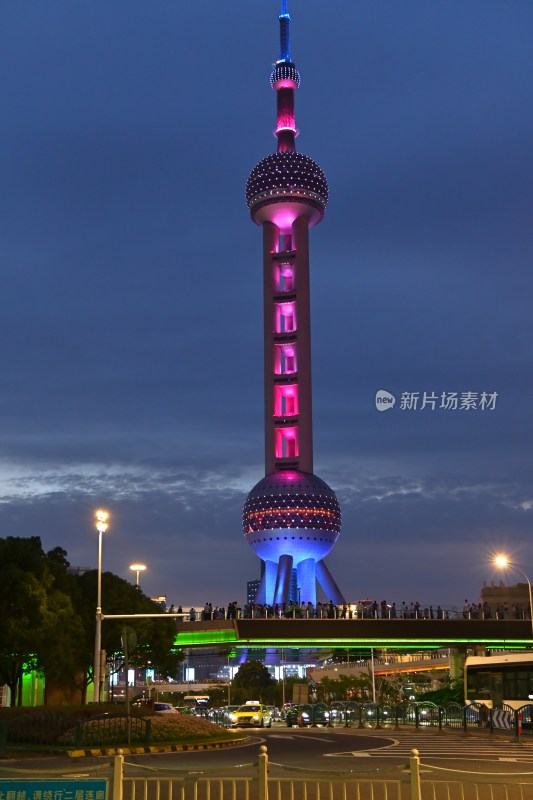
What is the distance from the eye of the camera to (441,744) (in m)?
34.8

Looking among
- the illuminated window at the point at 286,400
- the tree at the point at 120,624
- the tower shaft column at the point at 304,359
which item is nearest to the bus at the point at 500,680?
the tree at the point at 120,624

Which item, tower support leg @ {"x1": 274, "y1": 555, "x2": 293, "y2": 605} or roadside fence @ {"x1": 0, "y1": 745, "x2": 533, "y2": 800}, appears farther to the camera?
tower support leg @ {"x1": 274, "y1": 555, "x2": 293, "y2": 605}

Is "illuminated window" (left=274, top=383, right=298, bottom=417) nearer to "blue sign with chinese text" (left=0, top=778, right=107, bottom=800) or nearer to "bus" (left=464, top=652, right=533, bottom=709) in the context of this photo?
"bus" (left=464, top=652, right=533, bottom=709)

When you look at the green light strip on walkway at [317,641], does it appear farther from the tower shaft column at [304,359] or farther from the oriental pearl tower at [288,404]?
the tower shaft column at [304,359]

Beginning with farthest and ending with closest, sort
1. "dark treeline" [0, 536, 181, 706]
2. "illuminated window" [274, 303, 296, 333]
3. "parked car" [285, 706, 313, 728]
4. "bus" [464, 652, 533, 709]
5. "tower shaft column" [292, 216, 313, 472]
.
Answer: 1. "illuminated window" [274, 303, 296, 333]
2. "tower shaft column" [292, 216, 313, 472]
3. "parked car" [285, 706, 313, 728]
4. "dark treeline" [0, 536, 181, 706]
5. "bus" [464, 652, 533, 709]

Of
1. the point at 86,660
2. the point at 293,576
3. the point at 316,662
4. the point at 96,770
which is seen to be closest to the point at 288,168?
the point at 293,576

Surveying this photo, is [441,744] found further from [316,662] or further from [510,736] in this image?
[316,662]

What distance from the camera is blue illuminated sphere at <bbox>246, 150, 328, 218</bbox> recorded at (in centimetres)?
13800

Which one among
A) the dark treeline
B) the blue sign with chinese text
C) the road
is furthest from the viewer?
the dark treeline

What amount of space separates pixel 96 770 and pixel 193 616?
3065 inches

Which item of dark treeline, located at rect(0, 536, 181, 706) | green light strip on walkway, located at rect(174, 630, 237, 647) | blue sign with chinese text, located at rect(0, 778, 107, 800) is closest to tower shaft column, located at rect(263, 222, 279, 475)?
green light strip on walkway, located at rect(174, 630, 237, 647)

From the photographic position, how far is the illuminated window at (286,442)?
133 meters

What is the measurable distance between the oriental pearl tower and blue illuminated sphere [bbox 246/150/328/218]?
132 millimetres

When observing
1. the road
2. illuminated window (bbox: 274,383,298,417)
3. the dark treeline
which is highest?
illuminated window (bbox: 274,383,298,417)
